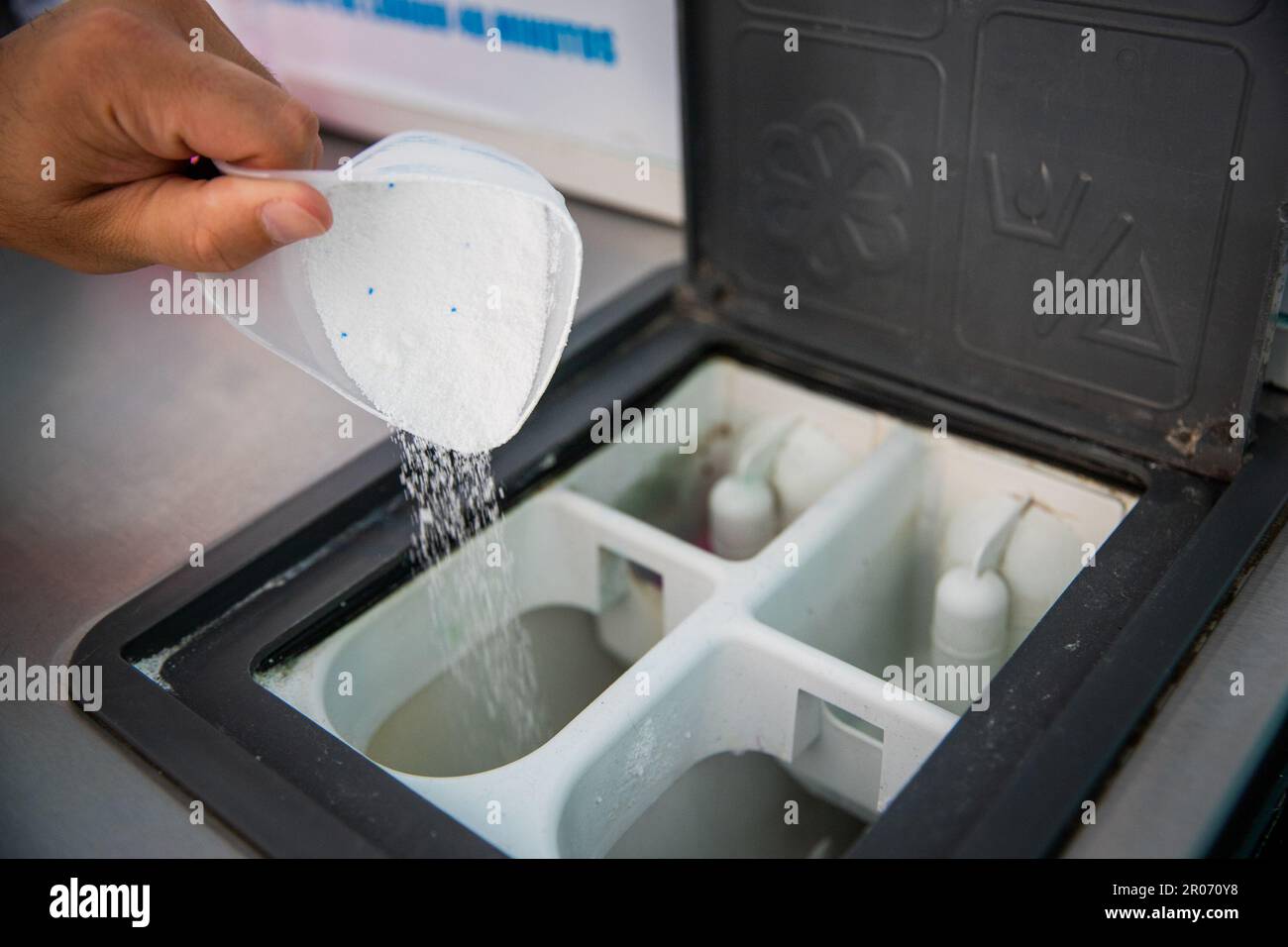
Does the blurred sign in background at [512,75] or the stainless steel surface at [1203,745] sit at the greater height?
the blurred sign in background at [512,75]

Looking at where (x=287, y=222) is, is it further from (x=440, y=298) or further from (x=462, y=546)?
(x=462, y=546)

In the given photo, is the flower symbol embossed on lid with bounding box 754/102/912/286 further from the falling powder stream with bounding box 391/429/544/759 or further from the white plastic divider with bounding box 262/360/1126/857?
the falling powder stream with bounding box 391/429/544/759

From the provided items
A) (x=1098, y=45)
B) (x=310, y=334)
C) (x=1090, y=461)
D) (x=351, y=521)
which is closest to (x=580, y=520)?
(x=351, y=521)

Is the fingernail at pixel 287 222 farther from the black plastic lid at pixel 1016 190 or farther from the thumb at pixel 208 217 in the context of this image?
the black plastic lid at pixel 1016 190

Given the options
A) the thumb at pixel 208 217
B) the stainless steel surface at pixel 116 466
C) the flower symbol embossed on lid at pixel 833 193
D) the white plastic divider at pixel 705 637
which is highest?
the thumb at pixel 208 217

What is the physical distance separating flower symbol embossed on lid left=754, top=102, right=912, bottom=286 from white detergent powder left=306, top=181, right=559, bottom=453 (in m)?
0.41

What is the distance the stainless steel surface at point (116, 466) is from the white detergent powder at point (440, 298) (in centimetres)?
29

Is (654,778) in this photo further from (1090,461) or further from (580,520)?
(1090,461)

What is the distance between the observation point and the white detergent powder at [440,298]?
86 centimetres

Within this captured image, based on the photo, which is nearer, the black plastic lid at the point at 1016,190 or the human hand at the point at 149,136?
the human hand at the point at 149,136

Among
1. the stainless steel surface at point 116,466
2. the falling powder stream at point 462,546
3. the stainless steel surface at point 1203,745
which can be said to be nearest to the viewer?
the stainless steel surface at point 1203,745

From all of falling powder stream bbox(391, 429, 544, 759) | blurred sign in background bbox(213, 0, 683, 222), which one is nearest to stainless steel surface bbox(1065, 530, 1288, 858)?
falling powder stream bbox(391, 429, 544, 759)

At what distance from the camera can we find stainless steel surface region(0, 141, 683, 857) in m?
0.84

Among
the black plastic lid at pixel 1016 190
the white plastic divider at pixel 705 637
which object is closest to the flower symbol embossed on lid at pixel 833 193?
the black plastic lid at pixel 1016 190
